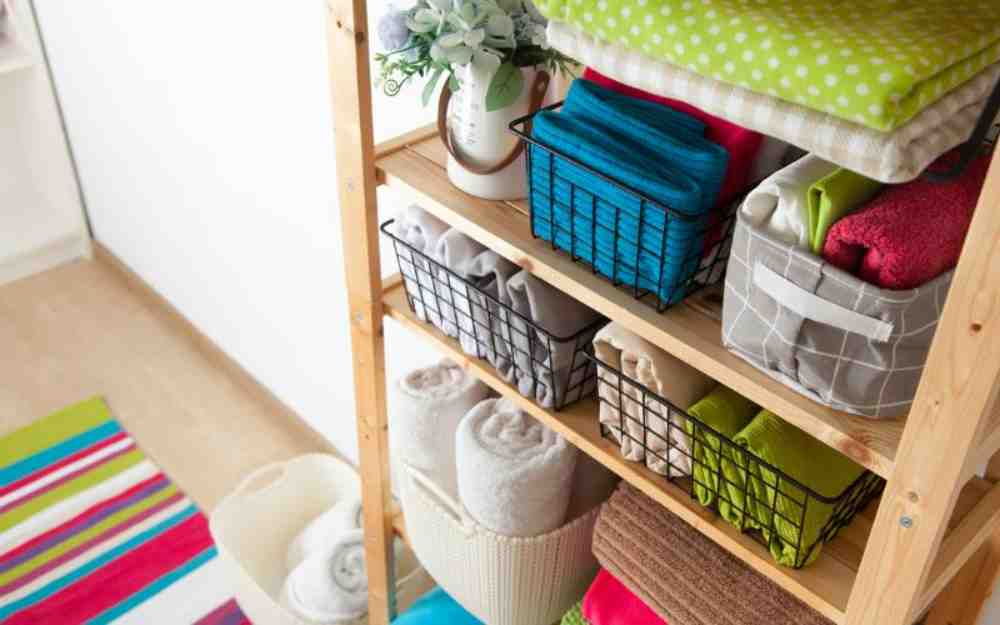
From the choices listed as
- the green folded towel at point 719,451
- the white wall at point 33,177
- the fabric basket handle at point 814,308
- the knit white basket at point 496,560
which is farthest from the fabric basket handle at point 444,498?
the white wall at point 33,177

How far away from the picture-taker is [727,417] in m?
1.02

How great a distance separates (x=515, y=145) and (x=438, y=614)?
798mm

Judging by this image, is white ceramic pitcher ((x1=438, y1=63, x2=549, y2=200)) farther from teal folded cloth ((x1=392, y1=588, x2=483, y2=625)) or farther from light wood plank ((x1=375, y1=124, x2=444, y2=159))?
teal folded cloth ((x1=392, y1=588, x2=483, y2=625))

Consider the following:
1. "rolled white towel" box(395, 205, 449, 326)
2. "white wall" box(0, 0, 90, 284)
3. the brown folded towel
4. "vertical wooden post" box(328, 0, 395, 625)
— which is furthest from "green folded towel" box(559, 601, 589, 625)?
"white wall" box(0, 0, 90, 284)

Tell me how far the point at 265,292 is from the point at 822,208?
158 cm

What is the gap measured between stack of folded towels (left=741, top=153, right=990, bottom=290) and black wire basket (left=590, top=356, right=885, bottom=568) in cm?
23

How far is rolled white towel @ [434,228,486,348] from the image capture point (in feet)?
3.91

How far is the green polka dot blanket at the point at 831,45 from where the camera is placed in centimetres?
70

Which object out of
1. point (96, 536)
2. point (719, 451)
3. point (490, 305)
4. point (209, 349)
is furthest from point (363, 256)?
point (209, 349)

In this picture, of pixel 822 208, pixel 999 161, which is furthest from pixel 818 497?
pixel 999 161

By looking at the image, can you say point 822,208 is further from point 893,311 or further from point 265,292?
point 265,292

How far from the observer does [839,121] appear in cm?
74

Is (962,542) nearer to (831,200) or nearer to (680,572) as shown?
(680,572)

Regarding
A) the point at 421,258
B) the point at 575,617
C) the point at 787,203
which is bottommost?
the point at 575,617
